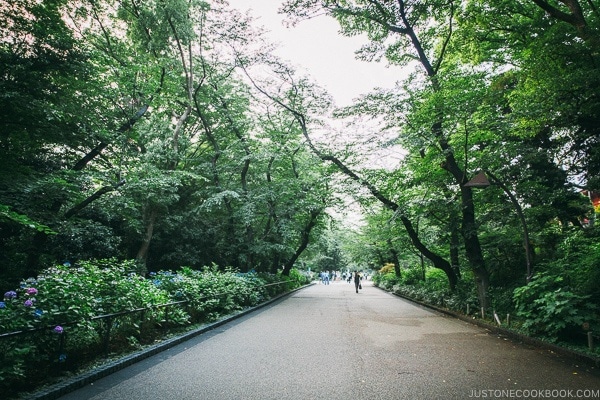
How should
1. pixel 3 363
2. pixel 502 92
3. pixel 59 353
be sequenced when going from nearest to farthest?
1. pixel 3 363
2. pixel 59 353
3. pixel 502 92

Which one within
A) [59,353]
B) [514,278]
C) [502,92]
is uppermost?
[502,92]

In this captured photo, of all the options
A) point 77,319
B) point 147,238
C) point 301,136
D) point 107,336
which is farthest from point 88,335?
point 301,136

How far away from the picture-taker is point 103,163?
1295 cm

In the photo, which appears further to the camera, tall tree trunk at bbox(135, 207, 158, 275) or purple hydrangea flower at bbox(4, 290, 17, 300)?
tall tree trunk at bbox(135, 207, 158, 275)

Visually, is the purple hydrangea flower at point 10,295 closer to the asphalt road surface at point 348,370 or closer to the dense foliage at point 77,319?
the dense foliage at point 77,319

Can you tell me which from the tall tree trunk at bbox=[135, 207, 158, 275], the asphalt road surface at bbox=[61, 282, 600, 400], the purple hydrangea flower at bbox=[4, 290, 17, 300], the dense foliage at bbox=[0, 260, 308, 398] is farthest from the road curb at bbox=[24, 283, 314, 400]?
the tall tree trunk at bbox=[135, 207, 158, 275]

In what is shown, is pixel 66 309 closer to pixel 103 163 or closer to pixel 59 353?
pixel 59 353

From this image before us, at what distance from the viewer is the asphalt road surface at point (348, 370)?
4137mm

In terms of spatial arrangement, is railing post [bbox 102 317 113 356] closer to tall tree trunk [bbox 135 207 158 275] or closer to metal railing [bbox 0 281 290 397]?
metal railing [bbox 0 281 290 397]

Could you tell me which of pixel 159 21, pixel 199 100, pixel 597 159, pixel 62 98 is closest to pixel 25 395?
pixel 62 98

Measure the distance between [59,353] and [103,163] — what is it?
10.4m

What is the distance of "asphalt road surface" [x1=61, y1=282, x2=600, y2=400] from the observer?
4.14 meters

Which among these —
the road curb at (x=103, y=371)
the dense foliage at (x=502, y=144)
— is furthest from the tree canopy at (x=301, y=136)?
the road curb at (x=103, y=371)

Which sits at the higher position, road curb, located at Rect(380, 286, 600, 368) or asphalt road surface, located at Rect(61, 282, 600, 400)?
road curb, located at Rect(380, 286, 600, 368)
